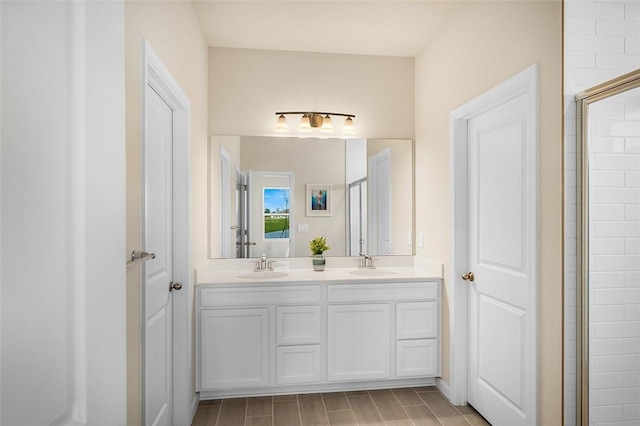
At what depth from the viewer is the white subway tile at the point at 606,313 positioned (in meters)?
1.54

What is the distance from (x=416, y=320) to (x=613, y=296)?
1.45 meters

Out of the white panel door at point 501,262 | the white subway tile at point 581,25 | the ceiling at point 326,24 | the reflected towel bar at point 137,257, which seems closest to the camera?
the reflected towel bar at point 137,257

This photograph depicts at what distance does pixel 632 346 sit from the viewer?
148 centimetres

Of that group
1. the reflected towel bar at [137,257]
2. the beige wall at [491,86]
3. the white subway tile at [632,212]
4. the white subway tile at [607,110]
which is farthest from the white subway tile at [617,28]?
the reflected towel bar at [137,257]

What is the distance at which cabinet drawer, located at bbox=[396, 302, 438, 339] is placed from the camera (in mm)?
2852

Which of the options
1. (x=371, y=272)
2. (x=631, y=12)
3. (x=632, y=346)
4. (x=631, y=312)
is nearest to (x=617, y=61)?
(x=631, y=12)

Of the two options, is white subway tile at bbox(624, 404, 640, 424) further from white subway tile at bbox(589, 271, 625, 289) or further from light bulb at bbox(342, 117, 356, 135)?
light bulb at bbox(342, 117, 356, 135)

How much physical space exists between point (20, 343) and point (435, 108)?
2.97 metres

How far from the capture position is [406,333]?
2.86m

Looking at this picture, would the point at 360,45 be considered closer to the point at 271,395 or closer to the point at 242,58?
the point at 242,58

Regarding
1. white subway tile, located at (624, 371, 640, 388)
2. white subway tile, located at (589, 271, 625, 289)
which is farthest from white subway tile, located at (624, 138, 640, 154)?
white subway tile, located at (624, 371, 640, 388)

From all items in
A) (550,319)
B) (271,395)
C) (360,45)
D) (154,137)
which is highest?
(360,45)

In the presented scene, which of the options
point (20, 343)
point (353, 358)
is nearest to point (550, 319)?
point (353, 358)

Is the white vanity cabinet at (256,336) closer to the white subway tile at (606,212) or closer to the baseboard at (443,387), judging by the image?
the baseboard at (443,387)
